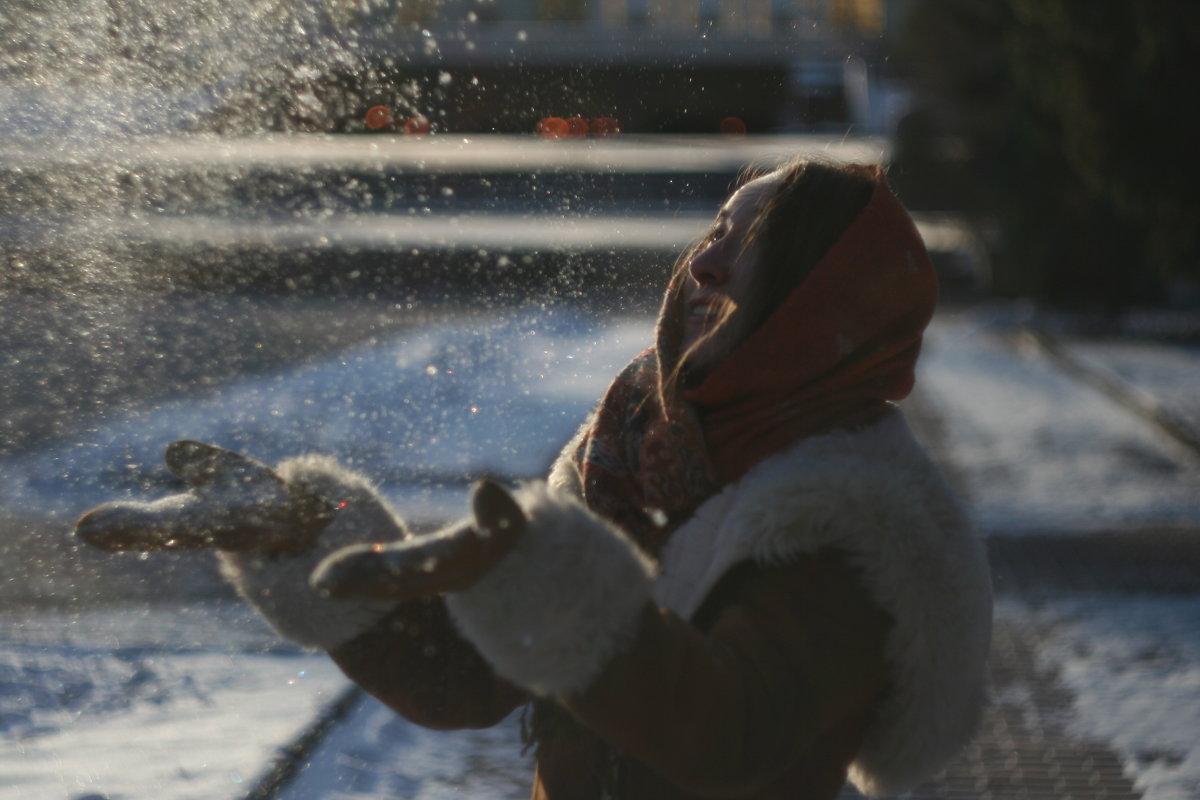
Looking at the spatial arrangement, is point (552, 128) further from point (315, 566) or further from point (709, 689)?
point (709, 689)

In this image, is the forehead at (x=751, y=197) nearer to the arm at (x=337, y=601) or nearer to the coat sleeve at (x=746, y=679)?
the coat sleeve at (x=746, y=679)

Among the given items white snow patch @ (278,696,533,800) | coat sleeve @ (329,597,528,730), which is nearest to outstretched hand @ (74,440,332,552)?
coat sleeve @ (329,597,528,730)

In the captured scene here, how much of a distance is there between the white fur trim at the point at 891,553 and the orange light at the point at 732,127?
70cm

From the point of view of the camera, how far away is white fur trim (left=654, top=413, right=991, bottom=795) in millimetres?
1355

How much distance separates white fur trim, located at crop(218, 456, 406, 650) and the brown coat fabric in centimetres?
4

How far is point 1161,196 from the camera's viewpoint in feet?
32.4

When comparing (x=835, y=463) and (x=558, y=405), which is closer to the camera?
(x=835, y=463)

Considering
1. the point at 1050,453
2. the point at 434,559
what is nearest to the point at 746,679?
the point at 434,559

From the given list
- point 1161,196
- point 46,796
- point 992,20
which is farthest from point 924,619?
point 992,20

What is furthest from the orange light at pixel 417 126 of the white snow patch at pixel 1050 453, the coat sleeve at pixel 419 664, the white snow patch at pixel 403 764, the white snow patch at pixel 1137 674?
the white snow patch at pixel 1050 453

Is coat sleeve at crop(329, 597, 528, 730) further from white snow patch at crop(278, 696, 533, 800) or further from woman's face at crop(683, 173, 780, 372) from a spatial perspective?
white snow patch at crop(278, 696, 533, 800)

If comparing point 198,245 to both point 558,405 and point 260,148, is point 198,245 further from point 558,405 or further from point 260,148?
point 558,405

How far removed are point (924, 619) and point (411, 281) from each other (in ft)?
3.94

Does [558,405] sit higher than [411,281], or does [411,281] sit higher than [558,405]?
[411,281]
